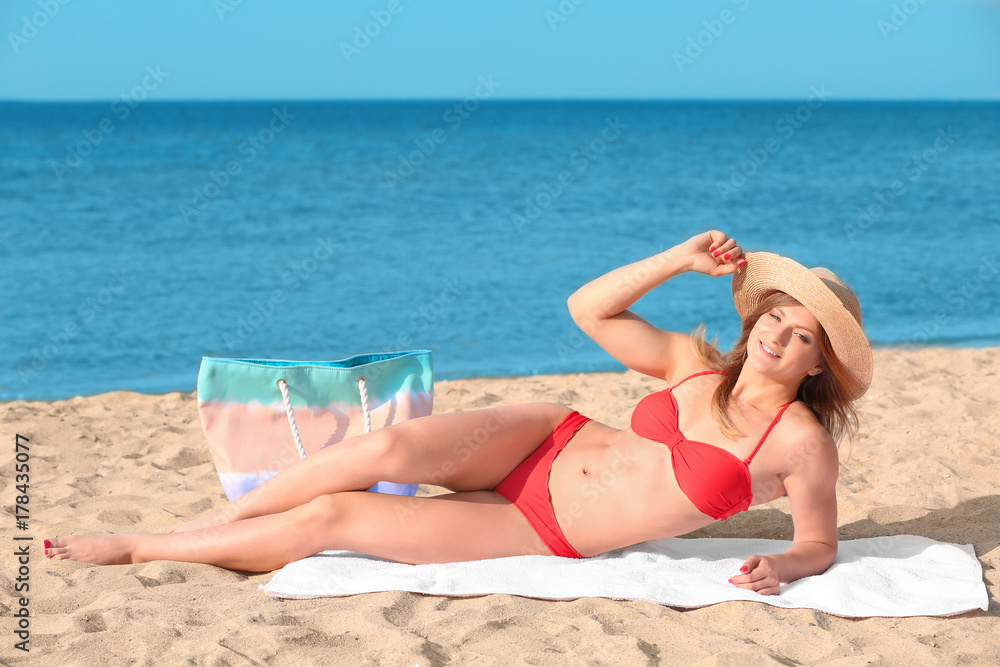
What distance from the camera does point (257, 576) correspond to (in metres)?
3.39

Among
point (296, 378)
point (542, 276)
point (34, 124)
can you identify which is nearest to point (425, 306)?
point (542, 276)

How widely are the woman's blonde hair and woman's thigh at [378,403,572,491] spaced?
2.19 feet

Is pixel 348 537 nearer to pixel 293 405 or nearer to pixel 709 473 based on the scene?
pixel 293 405

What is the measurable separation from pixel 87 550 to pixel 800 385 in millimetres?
2757

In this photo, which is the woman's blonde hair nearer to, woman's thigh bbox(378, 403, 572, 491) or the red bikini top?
the red bikini top

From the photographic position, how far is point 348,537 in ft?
10.7

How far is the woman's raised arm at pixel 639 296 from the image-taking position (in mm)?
3312

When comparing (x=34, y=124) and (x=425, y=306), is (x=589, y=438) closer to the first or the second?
(x=425, y=306)

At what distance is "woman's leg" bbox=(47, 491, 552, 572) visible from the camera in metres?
3.25

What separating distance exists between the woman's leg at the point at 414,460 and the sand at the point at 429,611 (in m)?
0.34

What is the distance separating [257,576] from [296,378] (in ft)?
2.59

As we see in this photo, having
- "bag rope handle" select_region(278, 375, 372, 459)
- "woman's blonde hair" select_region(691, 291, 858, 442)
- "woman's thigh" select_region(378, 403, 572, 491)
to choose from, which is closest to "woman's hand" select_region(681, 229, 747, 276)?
"woman's blonde hair" select_region(691, 291, 858, 442)

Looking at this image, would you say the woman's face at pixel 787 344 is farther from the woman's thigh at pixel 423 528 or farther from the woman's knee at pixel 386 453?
the woman's knee at pixel 386 453

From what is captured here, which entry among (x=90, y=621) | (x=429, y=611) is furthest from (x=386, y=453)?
(x=90, y=621)
